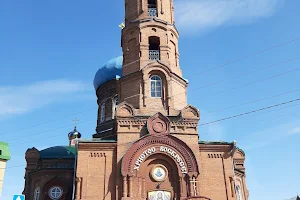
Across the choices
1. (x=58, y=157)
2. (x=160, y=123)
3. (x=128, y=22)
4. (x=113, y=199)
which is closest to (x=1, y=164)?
(x=113, y=199)

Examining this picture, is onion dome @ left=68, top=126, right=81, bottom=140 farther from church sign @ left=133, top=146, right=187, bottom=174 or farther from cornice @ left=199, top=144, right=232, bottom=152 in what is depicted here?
cornice @ left=199, top=144, right=232, bottom=152

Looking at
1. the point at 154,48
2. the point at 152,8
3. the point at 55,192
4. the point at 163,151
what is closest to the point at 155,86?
the point at 154,48

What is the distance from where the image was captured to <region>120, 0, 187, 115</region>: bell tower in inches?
691

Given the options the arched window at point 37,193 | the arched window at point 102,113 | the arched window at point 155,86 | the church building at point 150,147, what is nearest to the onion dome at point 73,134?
the arched window at point 102,113

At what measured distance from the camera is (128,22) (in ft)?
66.5

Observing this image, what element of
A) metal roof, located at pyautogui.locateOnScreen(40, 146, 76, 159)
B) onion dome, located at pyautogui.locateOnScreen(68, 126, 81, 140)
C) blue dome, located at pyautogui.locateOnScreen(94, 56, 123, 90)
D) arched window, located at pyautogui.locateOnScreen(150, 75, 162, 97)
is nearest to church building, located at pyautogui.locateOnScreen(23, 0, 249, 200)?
arched window, located at pyautogui.locateOnScreen(150, 75, 162, 97)

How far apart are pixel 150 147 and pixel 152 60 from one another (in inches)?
192

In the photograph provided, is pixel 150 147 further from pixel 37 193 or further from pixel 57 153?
pixel 57 153

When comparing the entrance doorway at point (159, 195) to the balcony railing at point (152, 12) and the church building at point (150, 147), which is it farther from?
the balcony railing at point (152, 12)

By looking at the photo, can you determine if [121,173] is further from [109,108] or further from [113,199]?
[109,108]

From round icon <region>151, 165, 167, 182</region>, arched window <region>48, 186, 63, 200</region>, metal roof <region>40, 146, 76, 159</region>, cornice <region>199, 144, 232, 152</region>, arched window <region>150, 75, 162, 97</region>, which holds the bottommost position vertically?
arched window <region>48, 186, 63, 200</region>

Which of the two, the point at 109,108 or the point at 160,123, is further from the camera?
the point at 109,108

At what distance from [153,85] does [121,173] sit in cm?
498

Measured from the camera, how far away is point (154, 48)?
19734 millimetres
